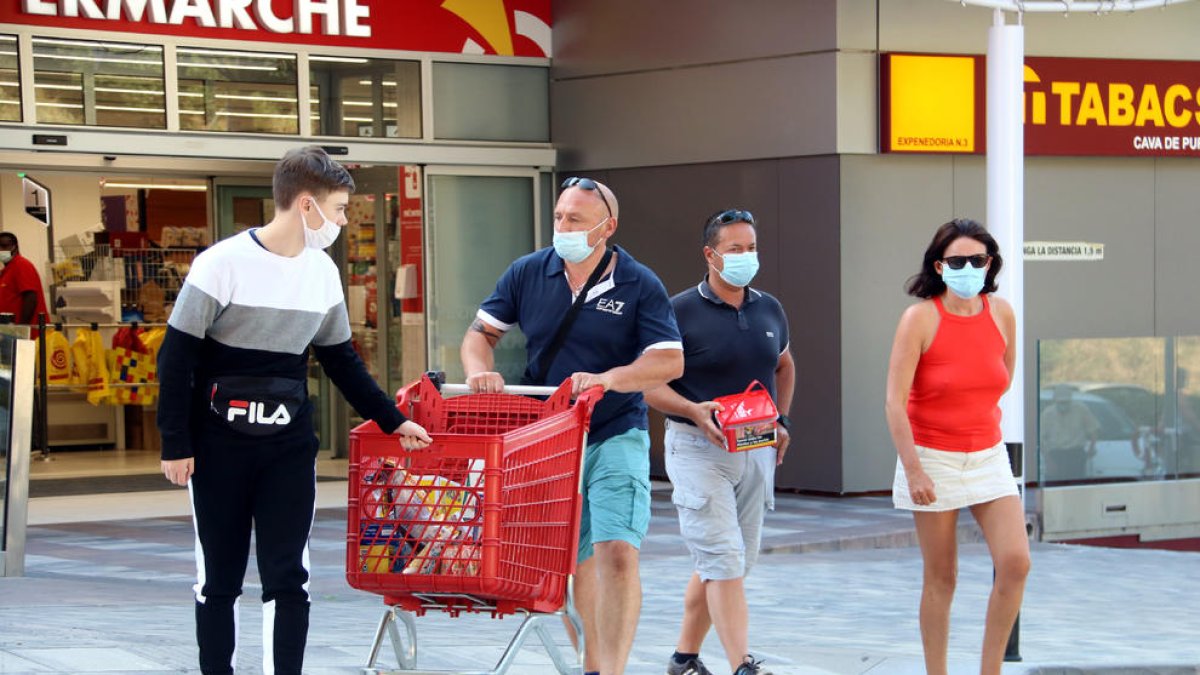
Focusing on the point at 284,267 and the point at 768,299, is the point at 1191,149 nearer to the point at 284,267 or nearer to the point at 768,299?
the point at 768,299

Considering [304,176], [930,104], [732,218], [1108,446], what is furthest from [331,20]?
[304,176]

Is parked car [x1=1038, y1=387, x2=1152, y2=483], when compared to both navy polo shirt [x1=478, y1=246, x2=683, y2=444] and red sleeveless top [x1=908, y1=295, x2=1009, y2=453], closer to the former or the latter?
red sleeveless top [x1=908, y1=295, x2=1009, y2=453]

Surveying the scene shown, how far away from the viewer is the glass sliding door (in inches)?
628

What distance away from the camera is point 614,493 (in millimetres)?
6145

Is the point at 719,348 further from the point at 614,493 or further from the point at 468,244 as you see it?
the point at 468,244

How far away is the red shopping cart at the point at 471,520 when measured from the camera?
5078 mm

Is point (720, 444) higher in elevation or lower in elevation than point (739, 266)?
lower

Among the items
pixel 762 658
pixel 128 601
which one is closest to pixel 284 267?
pixel 762 658

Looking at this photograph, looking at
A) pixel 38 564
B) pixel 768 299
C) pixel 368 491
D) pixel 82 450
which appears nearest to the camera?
pixel 368 491

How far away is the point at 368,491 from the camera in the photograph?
5211 mm

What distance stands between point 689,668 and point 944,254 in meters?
1.90

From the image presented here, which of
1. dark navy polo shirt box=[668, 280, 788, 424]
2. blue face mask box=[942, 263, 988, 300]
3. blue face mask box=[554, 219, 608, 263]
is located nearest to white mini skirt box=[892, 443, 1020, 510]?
blue face mask box=[942, 263, 988, 300]

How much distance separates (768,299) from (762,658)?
157 cm

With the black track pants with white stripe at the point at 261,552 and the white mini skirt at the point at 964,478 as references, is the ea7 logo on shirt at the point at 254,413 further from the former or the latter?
the white mini skirt at the point at 964,478
